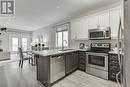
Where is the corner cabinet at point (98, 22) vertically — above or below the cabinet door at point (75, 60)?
above

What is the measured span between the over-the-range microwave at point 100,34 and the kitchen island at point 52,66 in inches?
47.6

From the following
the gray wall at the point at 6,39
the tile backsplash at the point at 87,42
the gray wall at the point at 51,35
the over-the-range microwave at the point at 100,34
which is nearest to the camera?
the over-the-range microwave at the point at 100,34

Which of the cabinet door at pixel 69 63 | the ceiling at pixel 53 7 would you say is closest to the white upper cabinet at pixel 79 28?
the ceiling at pixel 53 7

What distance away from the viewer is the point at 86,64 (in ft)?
12.6

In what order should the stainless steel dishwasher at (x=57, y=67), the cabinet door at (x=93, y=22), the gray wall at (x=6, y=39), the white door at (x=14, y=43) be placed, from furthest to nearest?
the white door at (x=14, y=43) → the gray wall at (x=6, y=39) → the cabinet door at (x=93, y=22) → the stainless steel dishwasher at (x=57, y=67)

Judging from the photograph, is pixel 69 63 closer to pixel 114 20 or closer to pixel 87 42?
pixel 87 42

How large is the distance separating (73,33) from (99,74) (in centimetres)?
253

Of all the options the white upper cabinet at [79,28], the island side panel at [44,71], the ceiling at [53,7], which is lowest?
the island side panel at [44,71]

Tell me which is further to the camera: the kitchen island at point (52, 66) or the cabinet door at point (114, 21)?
the cabinet door at point (114, 21)

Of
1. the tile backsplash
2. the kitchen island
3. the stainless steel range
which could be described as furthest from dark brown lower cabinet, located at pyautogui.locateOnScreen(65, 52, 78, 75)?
the tile backsplash

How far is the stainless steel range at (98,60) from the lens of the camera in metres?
3.20

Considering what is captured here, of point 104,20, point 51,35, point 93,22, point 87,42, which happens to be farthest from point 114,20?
point 51,35

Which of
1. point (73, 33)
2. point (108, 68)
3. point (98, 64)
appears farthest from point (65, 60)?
point (73, 33)

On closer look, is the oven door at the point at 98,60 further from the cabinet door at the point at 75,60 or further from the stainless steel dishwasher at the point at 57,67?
the stainless steel dishwasher at the point at 57,67
